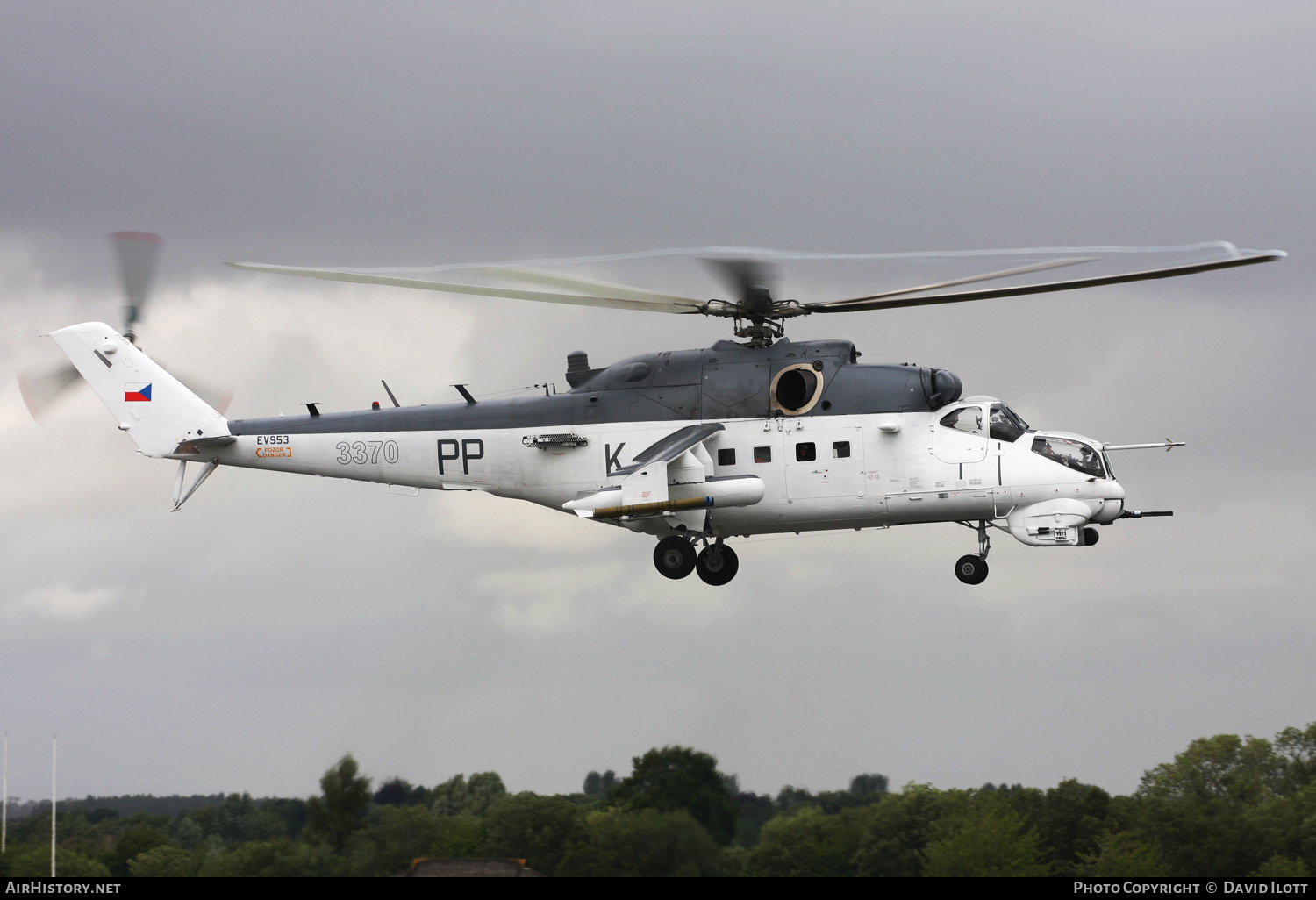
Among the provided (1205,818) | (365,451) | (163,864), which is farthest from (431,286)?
(1205,818)

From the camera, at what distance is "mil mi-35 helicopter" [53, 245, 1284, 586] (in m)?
27.8

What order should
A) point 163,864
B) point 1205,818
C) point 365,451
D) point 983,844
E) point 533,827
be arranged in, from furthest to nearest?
1. point 1205,818
2. point 983,844
3. point 163,864
4. point 533,827
5. point 365,451

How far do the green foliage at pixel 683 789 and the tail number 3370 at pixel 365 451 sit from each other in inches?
345

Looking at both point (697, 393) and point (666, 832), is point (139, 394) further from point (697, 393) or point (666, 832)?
point (666, 832)

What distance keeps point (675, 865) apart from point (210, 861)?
12.1 meters

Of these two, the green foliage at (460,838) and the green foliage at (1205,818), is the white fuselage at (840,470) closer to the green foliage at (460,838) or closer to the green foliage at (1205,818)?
the green foliage at (460,838)

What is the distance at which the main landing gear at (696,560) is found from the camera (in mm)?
29500

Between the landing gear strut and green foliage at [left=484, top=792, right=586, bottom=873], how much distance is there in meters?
9.72

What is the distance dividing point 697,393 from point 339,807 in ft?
37.2

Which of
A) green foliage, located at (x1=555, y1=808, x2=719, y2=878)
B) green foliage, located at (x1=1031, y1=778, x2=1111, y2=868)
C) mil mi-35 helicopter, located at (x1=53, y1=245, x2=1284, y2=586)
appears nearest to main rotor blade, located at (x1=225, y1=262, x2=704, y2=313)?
mil mi-35 helicopter, located at (x1=53, y1=245, x2=1284, y2=586)

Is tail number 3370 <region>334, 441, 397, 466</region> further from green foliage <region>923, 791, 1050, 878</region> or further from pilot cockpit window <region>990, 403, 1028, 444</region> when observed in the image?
green foliage <region>923, 791, 1050, 878</region>

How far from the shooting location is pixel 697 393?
29.3 m

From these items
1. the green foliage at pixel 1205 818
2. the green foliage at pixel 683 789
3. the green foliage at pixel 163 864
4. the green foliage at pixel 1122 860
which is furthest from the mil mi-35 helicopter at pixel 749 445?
the green foliage at pixel 1205 818

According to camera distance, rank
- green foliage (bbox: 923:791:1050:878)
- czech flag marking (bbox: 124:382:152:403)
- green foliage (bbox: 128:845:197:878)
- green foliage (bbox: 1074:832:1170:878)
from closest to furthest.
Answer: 1. green foliage (bbox: 923:791:1050:878)
2. green foliage (bbox: 128:845:197:878)
3. czech flag marking (bbox: 124:382:152:403)
4. green foliage (bbox: 1074:832:1170:878)
